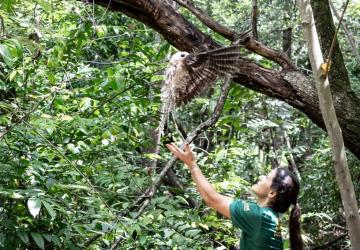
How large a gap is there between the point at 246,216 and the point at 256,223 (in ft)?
0.17

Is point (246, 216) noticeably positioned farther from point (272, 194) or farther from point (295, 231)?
point (295, 231)

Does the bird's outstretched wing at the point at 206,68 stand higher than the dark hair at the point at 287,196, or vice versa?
the bird's outstretched wing at the point at 206,68

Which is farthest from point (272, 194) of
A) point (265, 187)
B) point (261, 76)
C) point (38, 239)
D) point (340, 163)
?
point (38, 239)

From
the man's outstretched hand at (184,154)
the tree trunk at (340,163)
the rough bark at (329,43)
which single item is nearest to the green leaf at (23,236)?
the man's outstretched hand at (184,154)

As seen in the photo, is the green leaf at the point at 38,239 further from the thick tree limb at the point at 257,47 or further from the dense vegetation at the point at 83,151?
the thick tree limb at the point at 257,47

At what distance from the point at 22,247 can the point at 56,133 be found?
2.23ft

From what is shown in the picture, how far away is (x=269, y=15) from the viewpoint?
305 inches

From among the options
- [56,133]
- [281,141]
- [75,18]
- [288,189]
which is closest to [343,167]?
[288,189]

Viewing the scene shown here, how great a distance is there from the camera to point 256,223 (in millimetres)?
2096

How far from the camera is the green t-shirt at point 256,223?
6.88 feet

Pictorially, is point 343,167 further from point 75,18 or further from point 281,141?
point 281,141

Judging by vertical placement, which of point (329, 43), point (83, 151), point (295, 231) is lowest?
point (83, 151)

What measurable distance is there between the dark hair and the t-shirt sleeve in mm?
139

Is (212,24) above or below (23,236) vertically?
above
